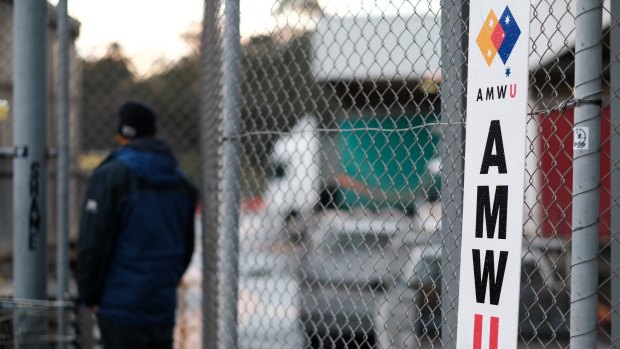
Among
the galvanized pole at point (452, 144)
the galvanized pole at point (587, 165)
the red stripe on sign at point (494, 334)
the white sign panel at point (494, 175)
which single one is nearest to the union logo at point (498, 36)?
the white sign panel at point (494, 175)

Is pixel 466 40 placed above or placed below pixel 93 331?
above

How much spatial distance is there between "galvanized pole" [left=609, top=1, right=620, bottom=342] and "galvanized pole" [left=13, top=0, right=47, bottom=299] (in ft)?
10.1

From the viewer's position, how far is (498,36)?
2299 millimetres

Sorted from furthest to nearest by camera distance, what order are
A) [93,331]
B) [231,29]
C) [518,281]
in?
[93,331] → [231,29] → [518,281]

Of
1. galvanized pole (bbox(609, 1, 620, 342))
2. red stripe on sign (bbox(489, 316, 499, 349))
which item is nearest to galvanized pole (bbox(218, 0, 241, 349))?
galvanized pole (bbox(609, 1, 620, 342))

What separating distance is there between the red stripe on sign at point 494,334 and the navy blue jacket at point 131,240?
2.99 metres

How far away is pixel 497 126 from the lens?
226cm

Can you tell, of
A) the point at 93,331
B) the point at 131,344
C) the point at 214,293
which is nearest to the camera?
the point at 214,293

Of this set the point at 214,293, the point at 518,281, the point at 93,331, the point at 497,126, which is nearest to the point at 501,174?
the point at 497,126

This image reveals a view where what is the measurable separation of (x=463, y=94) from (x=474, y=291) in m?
0.70

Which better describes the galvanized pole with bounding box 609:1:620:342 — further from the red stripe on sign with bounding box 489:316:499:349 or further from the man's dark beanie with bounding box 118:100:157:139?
the man's dark beanie with bounding box 118:100:157:139

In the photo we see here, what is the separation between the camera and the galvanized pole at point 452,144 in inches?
106

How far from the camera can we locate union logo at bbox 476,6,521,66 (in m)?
2.25

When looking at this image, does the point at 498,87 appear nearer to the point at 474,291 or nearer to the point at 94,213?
the point at 474,291
